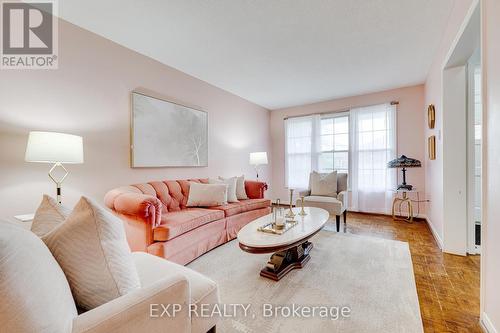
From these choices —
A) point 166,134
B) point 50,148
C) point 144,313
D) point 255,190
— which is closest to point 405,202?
point 255,190

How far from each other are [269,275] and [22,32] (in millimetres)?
3223

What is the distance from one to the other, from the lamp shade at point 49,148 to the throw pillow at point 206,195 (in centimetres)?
142

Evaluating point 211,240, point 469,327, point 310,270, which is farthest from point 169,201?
point 469,327

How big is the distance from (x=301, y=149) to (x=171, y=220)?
3810mm

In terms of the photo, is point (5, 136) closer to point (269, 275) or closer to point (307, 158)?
point (269, 275)

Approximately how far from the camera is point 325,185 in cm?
391

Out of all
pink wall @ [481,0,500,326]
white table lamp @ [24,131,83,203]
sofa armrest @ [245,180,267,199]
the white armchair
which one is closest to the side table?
the white armchair

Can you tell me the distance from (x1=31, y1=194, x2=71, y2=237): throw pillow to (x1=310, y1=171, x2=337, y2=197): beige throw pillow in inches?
142

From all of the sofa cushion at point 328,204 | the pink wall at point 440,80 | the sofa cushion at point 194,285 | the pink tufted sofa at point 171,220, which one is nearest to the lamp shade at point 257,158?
the sofa cushion at point 328,204

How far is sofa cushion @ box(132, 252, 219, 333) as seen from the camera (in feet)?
3.48

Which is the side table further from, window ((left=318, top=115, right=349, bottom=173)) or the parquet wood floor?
window ((left=318, top=115, right=349, bottom=173))

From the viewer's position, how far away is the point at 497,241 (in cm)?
126

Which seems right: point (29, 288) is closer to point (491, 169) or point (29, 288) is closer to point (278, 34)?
point (491, 169)

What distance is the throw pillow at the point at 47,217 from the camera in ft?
3.16
